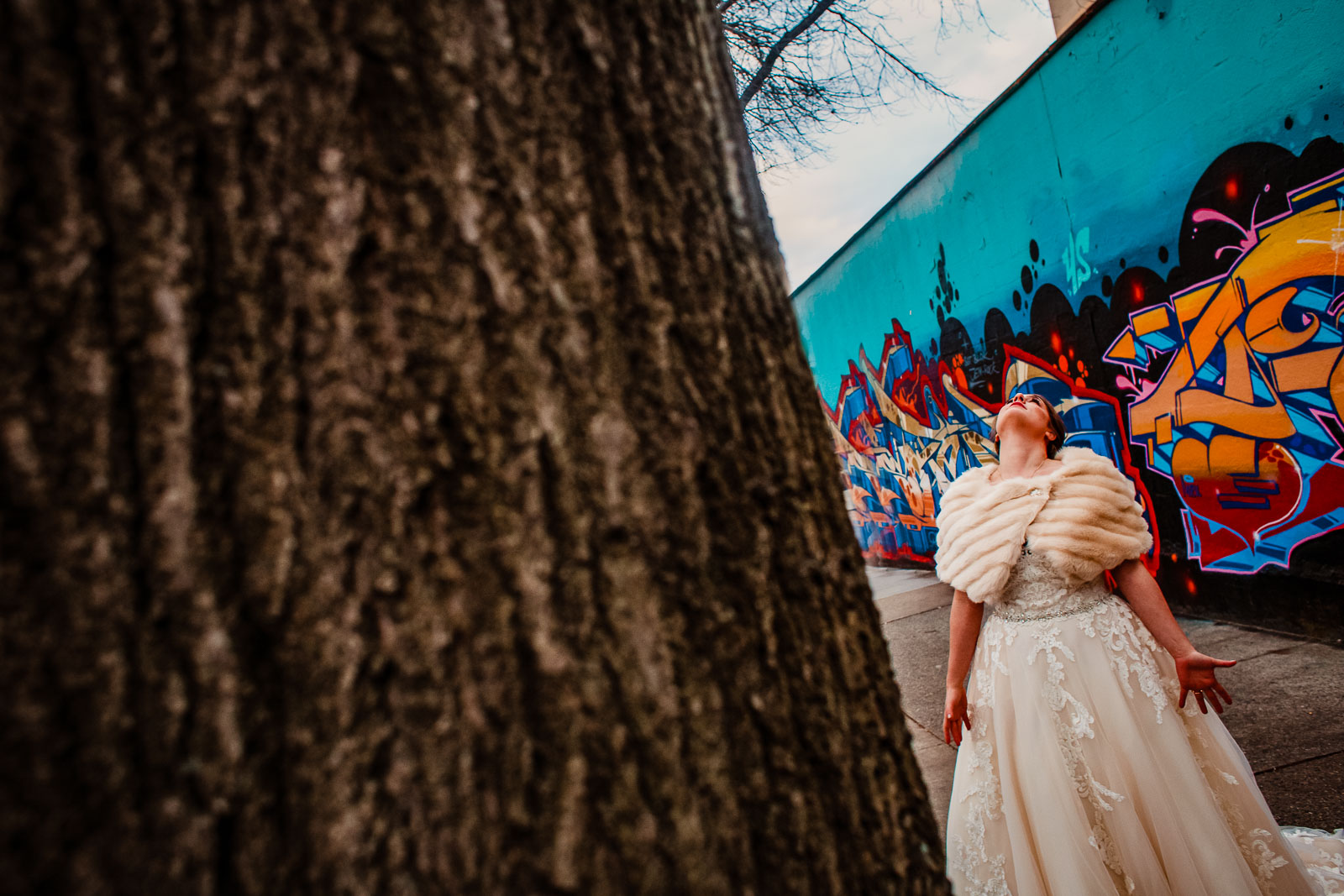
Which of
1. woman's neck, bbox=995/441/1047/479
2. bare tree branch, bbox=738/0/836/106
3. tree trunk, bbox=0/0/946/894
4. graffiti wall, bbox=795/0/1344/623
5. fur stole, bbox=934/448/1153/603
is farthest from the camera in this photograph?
bare tree branch, bbox=738/0/836/106

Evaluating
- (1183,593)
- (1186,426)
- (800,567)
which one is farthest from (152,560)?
(1183,593)

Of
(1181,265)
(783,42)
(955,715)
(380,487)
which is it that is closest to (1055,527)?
(955,715)

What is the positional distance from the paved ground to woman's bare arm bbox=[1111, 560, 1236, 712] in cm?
91

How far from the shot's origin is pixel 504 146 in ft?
1.96

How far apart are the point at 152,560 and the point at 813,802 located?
1.95 ft

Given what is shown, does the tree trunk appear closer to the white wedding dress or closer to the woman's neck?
the white wedding dress

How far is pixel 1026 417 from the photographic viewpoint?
2.96 meters

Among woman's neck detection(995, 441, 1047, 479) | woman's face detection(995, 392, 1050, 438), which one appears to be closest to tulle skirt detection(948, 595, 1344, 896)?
woman's neck detection(995, 441, 1047, 479)

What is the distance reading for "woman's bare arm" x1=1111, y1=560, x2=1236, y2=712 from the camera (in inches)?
96.0

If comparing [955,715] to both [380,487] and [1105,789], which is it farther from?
[380,487]

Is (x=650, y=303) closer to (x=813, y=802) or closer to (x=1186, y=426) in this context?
(x=813, y=802)

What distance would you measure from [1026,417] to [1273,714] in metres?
2.24

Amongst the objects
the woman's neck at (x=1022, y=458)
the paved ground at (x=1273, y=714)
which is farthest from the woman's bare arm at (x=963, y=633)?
the woman's neck at (x=1022, y=458)

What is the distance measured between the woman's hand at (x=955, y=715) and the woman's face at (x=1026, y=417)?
1.14m
